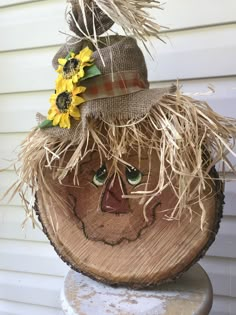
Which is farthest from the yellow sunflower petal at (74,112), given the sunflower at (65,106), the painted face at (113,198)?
the painted face at (113,198)

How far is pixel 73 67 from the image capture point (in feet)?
2.56

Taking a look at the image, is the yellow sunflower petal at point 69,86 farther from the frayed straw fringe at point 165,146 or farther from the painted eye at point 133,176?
Result: the painted eye at point 133,176

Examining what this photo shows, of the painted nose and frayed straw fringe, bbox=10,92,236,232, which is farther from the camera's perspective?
the painted nose

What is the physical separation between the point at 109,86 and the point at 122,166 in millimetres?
172

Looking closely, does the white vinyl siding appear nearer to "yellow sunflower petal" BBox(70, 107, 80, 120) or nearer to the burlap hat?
the burlap hat

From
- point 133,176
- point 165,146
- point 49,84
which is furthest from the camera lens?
point 49,84

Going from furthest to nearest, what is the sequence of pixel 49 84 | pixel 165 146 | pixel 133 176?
pixel 49 84
pixel 133 176
pixel 165 146

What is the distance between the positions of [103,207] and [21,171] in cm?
18

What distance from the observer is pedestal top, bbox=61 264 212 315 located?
737mm

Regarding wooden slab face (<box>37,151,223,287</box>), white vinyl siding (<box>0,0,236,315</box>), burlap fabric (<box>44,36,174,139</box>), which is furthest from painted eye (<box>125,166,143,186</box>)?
white vinyl siding (<box>0,0,236,315</box>)

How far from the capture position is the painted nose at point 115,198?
0.84 meters

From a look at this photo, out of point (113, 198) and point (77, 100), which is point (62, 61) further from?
point (113, 198)

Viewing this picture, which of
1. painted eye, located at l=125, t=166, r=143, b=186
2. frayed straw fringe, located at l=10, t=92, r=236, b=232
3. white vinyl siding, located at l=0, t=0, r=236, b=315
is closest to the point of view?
frayed straw fringe, located at l=10, t=92, r=236, b=232

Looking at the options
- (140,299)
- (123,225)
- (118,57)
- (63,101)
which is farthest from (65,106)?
→ (140,299)
